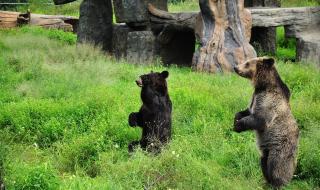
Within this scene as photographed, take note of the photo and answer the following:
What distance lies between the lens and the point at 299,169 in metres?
6.90

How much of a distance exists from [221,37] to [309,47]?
220 centimetres

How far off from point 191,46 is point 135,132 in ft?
26.0

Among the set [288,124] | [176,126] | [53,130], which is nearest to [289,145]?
[288,124]

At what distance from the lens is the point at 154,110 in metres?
7.27

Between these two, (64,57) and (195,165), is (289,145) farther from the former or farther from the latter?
(64,57)

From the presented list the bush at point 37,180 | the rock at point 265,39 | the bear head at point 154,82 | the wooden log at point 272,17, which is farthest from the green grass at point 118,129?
the rock at point 265,39

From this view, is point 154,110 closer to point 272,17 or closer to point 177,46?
point 272,17

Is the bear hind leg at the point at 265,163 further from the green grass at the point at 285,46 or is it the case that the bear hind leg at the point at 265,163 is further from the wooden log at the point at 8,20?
the wooden log at the point at 8,20

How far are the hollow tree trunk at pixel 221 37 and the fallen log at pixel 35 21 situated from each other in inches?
378

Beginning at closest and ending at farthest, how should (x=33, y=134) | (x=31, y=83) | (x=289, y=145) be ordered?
(x=289, y=145), (x=33, y=134), (x=31, y=83)

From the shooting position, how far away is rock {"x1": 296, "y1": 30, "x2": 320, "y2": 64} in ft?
42.6

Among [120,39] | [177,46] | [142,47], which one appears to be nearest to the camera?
[142,47]

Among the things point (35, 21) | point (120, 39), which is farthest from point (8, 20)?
point (120, 39)

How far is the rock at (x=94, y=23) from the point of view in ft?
53.0
